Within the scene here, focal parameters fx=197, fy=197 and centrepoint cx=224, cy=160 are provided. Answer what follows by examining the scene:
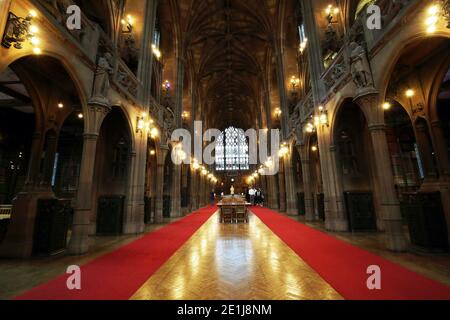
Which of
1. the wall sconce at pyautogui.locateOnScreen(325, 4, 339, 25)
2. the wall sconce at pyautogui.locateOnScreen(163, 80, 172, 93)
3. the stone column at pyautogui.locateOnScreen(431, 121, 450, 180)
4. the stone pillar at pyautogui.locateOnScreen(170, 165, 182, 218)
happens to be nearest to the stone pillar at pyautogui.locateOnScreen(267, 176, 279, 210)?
the stone pillar at pyautogui.locateOnScreen(170, 165, 182, 218)

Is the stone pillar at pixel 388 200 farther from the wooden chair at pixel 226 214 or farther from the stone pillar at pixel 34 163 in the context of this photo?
the stone pillar at pixel 34 163

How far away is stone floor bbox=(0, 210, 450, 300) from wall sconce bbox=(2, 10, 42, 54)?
4.46 m

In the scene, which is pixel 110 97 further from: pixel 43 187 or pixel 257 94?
pixel 257 94

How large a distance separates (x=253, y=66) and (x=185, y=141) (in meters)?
16.0

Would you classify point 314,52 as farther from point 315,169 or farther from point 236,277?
point 236,277

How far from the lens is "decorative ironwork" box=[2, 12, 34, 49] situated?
371cm

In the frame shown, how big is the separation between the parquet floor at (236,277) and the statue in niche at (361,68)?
5.60 meters

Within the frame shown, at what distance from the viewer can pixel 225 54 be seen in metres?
27.1

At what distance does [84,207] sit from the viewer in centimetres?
609

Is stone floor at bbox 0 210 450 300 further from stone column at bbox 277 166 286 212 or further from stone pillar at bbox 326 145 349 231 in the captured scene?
stone column at bbox 277 166 286 212

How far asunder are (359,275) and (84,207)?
733 centimetres

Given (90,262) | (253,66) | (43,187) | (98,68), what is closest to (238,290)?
(90,262)

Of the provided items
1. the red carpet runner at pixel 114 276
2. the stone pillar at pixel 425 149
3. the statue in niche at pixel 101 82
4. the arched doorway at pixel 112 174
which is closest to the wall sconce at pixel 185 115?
the arched doorway at pixel 112 174

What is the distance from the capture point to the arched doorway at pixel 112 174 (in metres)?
8.88
